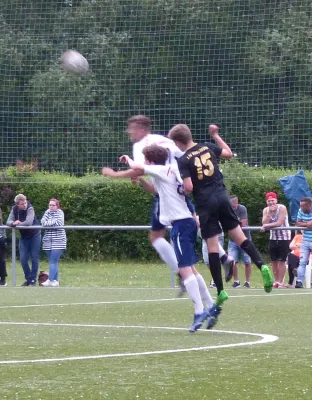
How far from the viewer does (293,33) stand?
84.0ft

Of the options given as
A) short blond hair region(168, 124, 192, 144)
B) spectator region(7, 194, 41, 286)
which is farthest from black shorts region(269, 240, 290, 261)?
short blond hair region(168, 124, 192, 144)

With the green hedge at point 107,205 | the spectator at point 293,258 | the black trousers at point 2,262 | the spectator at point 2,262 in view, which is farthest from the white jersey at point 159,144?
the green hedge at point 107,205

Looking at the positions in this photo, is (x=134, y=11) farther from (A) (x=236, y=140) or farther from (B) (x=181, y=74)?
(A) (x=236, y=140)

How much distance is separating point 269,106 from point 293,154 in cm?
120

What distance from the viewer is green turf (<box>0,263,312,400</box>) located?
6.19 m

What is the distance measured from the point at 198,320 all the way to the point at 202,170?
1.38m

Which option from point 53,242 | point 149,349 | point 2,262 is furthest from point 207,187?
point 2,262

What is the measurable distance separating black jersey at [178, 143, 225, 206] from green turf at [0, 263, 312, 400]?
127 centimetres

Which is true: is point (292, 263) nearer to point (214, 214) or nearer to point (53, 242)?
point (53, 242)

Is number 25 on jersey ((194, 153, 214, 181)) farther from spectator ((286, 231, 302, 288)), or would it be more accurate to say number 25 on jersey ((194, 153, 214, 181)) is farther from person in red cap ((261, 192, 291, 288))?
spectator ((286, 231, 302, 288))

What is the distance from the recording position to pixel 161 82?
2567 cm

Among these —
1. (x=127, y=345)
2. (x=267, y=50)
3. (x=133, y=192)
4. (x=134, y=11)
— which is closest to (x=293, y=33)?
(x=267, y=50)

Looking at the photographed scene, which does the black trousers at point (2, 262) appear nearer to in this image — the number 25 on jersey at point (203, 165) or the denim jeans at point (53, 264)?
the denim jeans at point (53, 264)

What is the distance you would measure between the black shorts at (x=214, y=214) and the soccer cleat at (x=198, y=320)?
0.88 metres
